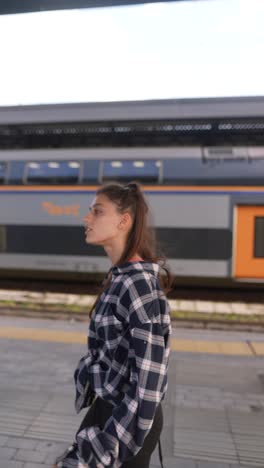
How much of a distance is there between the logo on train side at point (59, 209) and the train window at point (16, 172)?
885mm

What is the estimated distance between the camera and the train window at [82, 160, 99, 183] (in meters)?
8.32

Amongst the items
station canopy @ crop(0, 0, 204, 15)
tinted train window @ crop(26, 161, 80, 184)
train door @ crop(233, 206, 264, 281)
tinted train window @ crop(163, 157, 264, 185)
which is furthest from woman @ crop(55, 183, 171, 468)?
tinted train window @ crop(26, 161, 80, 184)

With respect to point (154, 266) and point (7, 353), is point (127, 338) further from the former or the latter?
point (7, 353)

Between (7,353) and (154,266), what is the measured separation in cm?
366

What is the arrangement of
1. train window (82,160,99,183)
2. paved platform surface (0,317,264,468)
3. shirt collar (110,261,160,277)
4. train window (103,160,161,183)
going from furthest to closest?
1. train window (82,160,99,183)
2. train window (103,160,161,183)
3. paved platform surface (0,317,264,468)
4. shirt collar (110,261,160,277)

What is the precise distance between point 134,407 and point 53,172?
790 centimetres

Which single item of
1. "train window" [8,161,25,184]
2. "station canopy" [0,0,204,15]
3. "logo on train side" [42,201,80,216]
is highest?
"train window" [8,161,25,184]

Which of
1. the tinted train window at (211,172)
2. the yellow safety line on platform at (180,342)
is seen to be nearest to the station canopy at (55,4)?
the yellow safety line on platform at (180,342)

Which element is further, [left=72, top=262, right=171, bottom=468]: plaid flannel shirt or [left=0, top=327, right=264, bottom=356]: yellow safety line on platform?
[left=0, top=327, right=264, bottom=356]: yellow safety line on platform

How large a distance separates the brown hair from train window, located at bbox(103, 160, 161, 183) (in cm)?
681

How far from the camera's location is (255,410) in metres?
3.14

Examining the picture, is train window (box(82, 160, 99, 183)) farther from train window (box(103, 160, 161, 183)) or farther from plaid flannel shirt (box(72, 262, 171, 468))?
plaid flannel shirt (box(72, 262, 171, 468))

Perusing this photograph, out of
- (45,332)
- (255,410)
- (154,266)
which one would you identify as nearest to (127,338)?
(154,266)

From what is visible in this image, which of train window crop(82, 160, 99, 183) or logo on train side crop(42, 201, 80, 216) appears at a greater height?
train window crop(82, 160, 99, 183)
